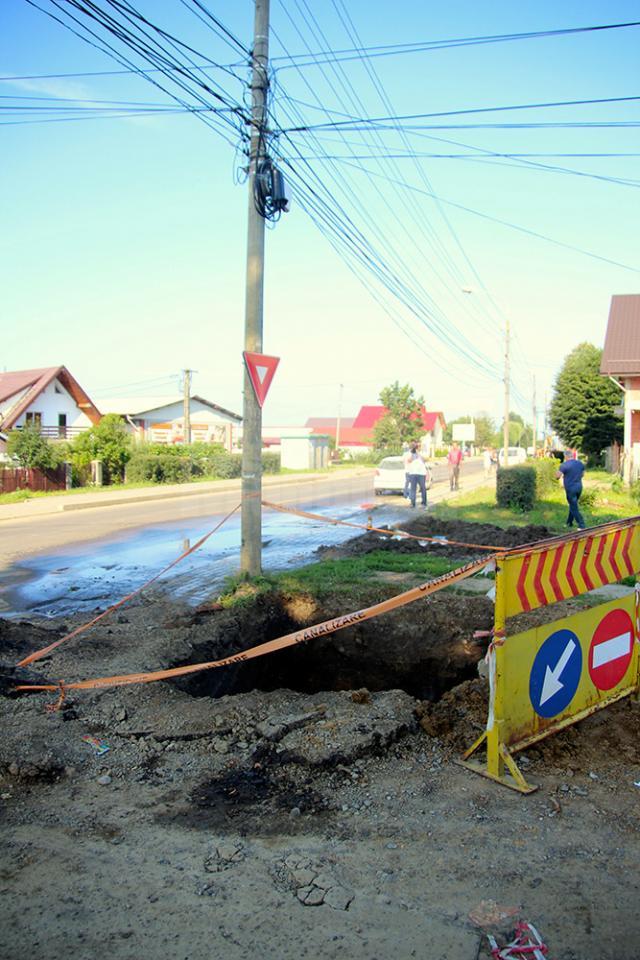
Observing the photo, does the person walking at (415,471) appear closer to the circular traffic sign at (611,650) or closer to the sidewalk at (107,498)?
the sidewalk at (107,498)

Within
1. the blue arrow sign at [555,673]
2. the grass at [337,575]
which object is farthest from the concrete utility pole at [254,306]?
the blue arrow sign at [555,673]

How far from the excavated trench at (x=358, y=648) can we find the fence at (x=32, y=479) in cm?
2098

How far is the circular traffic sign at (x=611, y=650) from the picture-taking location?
5.00 meters

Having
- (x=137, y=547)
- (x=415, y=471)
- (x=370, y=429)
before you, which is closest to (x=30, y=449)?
→ (x=137, y=547)

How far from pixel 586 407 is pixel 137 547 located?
3080 centimetres

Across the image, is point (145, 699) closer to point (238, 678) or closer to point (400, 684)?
point (238, 678)

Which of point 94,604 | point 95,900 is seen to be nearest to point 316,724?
point 95,900

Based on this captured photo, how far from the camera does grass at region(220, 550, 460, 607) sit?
30.1ft

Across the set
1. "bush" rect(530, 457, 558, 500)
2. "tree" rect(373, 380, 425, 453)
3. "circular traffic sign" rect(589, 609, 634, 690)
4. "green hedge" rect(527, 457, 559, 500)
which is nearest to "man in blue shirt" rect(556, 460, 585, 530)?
"green hedge" rect(527, 457, 559, 500)

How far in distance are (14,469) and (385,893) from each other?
26.9 meters

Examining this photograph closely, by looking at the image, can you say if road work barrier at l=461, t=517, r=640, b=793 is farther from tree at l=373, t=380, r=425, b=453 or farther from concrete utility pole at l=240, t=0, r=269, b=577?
tree at l=373, t=380, r=425, b=453

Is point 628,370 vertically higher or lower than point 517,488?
higher

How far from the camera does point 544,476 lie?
73.5ft

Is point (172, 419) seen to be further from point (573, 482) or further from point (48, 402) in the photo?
point (573, 482)
